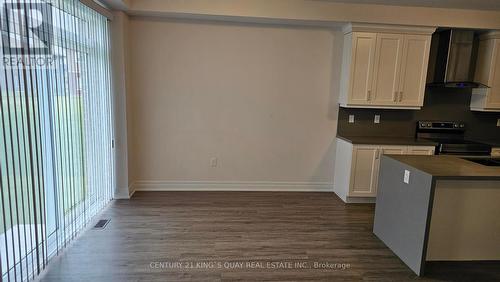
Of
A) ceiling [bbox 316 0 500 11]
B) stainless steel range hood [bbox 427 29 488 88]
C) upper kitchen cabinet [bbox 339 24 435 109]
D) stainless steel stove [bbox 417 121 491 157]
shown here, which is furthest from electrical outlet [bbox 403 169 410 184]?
ceiling [bbox 316 0 500 11]

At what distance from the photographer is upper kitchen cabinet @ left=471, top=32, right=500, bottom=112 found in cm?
416

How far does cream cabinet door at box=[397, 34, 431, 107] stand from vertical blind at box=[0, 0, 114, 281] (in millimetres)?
3930

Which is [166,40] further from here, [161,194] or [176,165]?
[161,194]

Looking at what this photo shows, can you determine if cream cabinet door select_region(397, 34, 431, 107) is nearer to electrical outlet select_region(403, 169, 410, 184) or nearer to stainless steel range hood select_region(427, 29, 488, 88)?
stainless steel range hood select_region(427, 29, 488, 88)

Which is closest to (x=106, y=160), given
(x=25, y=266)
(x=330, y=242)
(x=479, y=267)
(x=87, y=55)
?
(x=87, y=55)

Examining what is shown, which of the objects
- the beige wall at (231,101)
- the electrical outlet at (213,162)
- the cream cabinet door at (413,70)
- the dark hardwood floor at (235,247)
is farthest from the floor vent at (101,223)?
the cream cabinet door at (413,70)

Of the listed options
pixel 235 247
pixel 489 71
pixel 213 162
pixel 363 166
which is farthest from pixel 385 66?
pixel 235 247

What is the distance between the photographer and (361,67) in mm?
4098

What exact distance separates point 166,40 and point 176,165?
179 cm

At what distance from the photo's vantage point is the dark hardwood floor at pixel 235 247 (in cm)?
248

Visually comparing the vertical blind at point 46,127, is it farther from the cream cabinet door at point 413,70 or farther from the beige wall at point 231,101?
the cream cabinet door at point 413,70

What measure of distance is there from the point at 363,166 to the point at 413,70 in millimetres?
1515

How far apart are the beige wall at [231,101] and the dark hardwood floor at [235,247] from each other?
0.69m

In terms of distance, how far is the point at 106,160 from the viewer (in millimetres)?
3781
